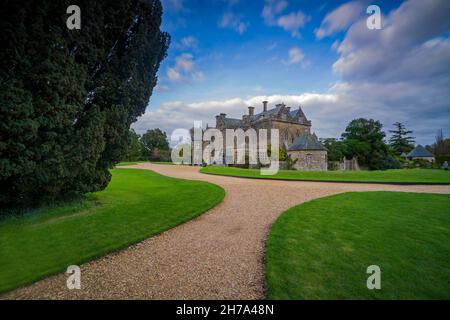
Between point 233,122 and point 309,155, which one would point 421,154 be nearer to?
point 309,155

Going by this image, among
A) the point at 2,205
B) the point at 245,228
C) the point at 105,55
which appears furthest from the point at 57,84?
the point at 245,228

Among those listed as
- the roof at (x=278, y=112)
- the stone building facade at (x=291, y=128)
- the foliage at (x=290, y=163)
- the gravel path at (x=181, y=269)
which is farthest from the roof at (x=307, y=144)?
the gravel path at (x=181, y=269)

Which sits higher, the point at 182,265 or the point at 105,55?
the point at 105,55

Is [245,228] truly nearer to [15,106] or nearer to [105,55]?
[15,106]

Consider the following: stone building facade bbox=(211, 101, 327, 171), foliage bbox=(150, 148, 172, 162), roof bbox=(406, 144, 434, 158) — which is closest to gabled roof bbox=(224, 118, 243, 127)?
stone building facade bbox=(211, 101, 327, 171)

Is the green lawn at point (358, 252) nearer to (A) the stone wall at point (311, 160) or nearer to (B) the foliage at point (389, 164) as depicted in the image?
(A) the stone wall at point (311, 160)

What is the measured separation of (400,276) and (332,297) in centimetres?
142

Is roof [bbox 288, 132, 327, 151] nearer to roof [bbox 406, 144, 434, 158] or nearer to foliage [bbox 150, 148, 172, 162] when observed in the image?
roof [bbox 406, 144, 434, 158]

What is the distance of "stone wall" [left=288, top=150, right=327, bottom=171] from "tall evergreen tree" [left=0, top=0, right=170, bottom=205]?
25.4m

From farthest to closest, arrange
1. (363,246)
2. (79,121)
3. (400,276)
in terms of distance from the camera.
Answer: (79,121), (363,246), (400,276)

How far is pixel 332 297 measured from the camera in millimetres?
3072

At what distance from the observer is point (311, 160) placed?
98.2 feet

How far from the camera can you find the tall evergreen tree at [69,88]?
18.7ft

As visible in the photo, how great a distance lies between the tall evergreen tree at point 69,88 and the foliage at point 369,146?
119 ft
